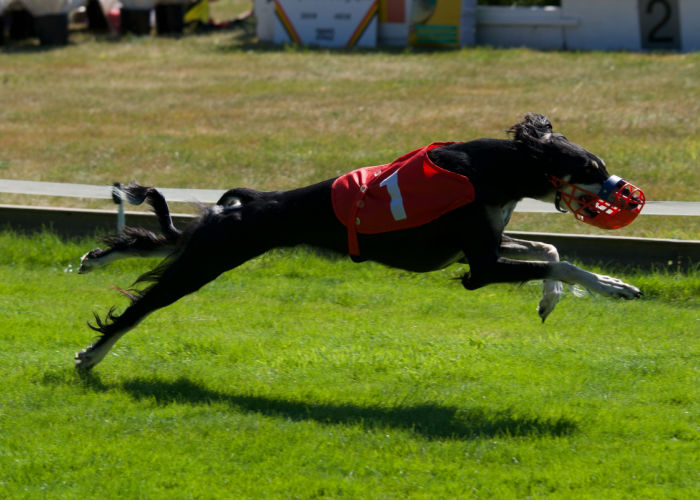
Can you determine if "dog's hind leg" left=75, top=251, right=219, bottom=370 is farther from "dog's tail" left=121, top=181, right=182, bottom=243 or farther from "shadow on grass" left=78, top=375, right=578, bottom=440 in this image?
"dog's tail" left=121, top=181, right=182, bottom=243

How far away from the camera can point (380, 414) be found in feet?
16.8

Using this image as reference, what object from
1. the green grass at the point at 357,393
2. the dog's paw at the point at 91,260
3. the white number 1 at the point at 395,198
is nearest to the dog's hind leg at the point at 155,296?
the green grass at the point at 357,393

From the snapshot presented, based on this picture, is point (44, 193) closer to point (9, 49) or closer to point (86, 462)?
point (86, 462)

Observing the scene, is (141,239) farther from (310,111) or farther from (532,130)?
(310,111)

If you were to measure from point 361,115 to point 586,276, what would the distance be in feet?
32.1

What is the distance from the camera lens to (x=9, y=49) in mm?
21594

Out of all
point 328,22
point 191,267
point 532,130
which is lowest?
point 191,267

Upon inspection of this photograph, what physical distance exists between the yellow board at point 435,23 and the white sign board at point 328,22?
898 millimetres

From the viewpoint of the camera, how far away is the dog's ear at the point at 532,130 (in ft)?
17.0

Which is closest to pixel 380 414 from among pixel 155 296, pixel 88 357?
pixel 155 296

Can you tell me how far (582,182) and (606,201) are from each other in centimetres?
17

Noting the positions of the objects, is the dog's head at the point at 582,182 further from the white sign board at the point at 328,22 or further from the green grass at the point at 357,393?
the white sign board at the point at 328,22

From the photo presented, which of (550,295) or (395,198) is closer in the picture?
(395,198)

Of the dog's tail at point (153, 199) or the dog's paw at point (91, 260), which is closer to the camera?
the dog's tail at point (153, 199)
